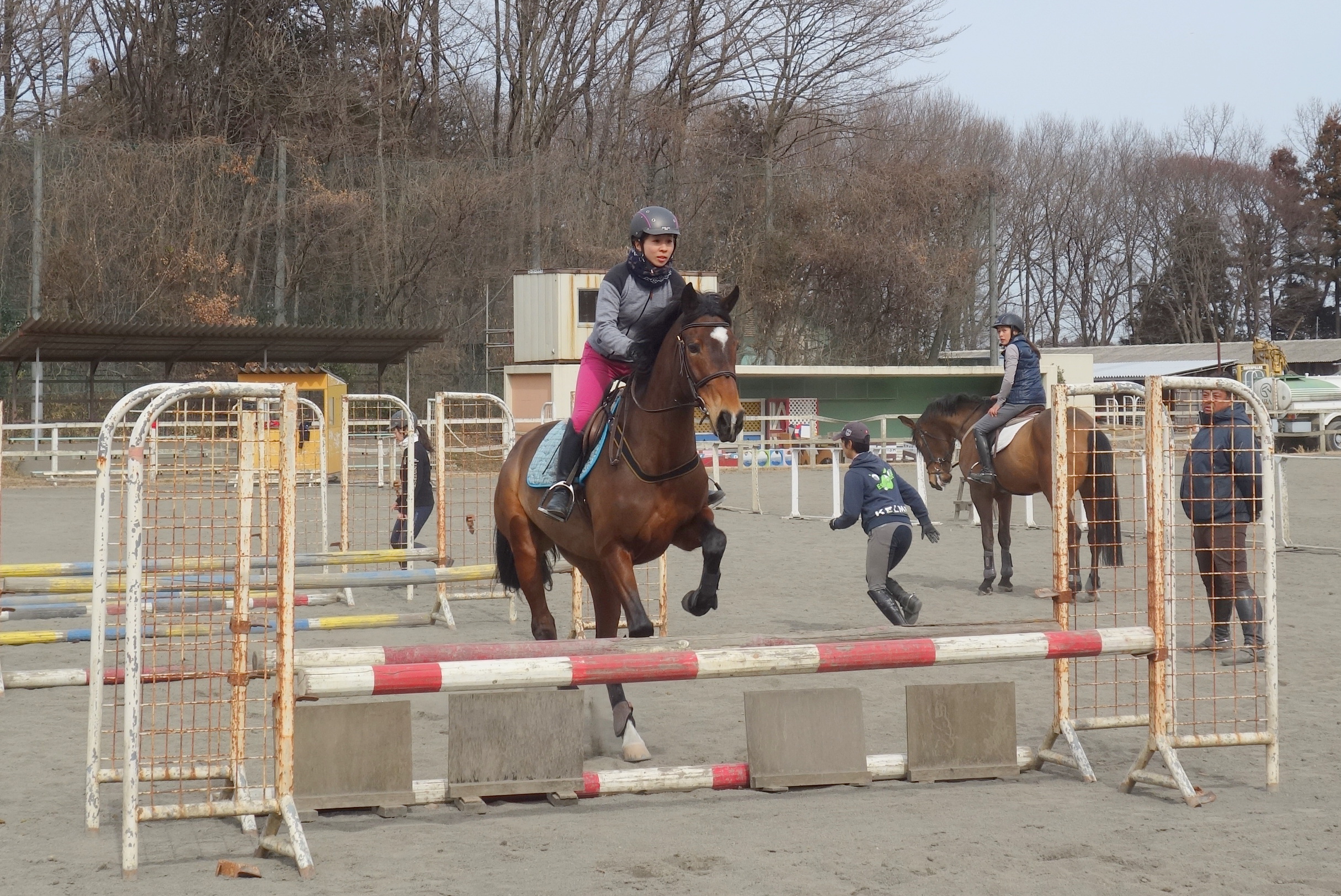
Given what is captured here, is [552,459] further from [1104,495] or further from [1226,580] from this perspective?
[1104,495]

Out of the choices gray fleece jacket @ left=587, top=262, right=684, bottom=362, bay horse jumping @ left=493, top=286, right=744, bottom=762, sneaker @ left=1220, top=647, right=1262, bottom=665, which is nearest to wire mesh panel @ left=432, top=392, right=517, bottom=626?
gray fleece jacket @ left=587, top=262, right=684, bottom=362

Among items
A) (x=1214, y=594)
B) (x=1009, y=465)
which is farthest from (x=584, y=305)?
(x=1214, y=594)

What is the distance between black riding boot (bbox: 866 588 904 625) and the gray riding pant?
12.6 ft

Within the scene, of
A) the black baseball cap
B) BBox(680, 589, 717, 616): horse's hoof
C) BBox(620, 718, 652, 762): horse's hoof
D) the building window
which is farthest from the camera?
the building window

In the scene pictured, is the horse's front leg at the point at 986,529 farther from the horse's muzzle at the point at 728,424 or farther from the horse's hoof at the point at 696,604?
the horse's muzzle at the point at 728,424

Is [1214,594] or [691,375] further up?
[691,375]

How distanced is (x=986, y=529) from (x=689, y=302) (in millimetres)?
7683

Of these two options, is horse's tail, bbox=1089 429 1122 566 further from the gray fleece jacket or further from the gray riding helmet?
the gray riding helmet

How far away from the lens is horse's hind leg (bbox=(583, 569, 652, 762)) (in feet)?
22.1

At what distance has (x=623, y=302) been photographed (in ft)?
22.8

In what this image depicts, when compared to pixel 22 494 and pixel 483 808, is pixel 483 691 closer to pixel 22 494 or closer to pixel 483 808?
pixel 483 808

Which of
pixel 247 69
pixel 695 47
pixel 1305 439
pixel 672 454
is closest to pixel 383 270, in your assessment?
pixel 247 69

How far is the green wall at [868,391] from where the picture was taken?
3925 centimetres

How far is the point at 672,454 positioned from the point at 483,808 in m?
1.85
